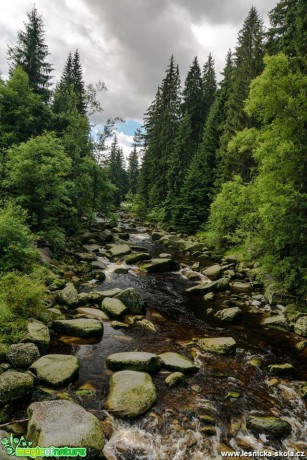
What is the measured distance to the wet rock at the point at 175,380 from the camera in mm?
7117

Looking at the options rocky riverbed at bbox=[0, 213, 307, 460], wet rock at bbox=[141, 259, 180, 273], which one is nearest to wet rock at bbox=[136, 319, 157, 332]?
rocky riverbed at bbox=[0, 213, 307, 460]

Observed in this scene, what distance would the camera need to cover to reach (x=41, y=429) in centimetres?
482

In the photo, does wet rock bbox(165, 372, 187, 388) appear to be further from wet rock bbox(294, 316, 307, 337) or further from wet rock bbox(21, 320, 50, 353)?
wet rock bbox(294, 316, 307, 337)

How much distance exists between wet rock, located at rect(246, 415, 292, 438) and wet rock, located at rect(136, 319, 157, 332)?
15.2 ft

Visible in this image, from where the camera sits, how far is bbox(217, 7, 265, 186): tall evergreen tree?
24.9 meters

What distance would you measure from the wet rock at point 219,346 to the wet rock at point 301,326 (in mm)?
3298

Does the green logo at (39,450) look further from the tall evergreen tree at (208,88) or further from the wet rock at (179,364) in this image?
the tall evergreen tree at (208,88)

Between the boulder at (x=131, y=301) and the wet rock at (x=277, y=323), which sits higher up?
the boulder at (x=131, y=301)

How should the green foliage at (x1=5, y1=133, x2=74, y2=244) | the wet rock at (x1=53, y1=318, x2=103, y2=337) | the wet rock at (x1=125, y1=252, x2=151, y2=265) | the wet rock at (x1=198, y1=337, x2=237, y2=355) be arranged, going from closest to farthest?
1. the wet rock at (x1=198, y1=337, x2=237, y2=355)
2. the wet rock at (x1=53, y1=318, x2=103, y2=337)
3. the green foliage at (x1=5, y1=133, x2=74, y2=244)
4. the wet rock at (x1=125, y1=252, x2=151, y2=265)

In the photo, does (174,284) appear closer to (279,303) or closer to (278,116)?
(279,303)

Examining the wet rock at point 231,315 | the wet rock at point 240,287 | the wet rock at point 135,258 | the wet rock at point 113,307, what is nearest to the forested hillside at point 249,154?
the wet rock at point 240,287

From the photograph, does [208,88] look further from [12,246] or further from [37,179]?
[12,246]

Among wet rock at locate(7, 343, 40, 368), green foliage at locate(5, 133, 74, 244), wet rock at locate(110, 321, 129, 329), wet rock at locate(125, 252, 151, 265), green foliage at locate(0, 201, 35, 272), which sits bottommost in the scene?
wet rock at locate(110, 321, 129, 329)

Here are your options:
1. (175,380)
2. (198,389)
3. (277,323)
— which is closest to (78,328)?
(175,380)
